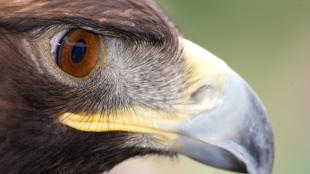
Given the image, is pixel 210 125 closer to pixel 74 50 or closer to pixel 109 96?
pixel 109 96

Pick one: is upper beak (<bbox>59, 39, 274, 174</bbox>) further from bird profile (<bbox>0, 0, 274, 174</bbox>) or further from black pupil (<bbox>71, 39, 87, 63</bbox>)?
black pupil (<bbox>71, 39, 87, 63</bbox>)

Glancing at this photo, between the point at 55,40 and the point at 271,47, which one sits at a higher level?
the point at 271,47

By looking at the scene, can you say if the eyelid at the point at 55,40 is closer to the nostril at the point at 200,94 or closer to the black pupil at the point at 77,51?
the black pupil at the point at 77,51

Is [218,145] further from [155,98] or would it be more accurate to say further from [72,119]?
[72,119]

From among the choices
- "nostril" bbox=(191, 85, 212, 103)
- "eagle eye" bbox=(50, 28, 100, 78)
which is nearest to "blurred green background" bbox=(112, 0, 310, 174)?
"nostril" bbox=(191, 85, 212, 103)

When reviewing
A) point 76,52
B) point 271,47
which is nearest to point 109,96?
point 76,52

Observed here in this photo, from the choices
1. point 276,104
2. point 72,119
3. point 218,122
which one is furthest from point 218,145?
point 276,104
